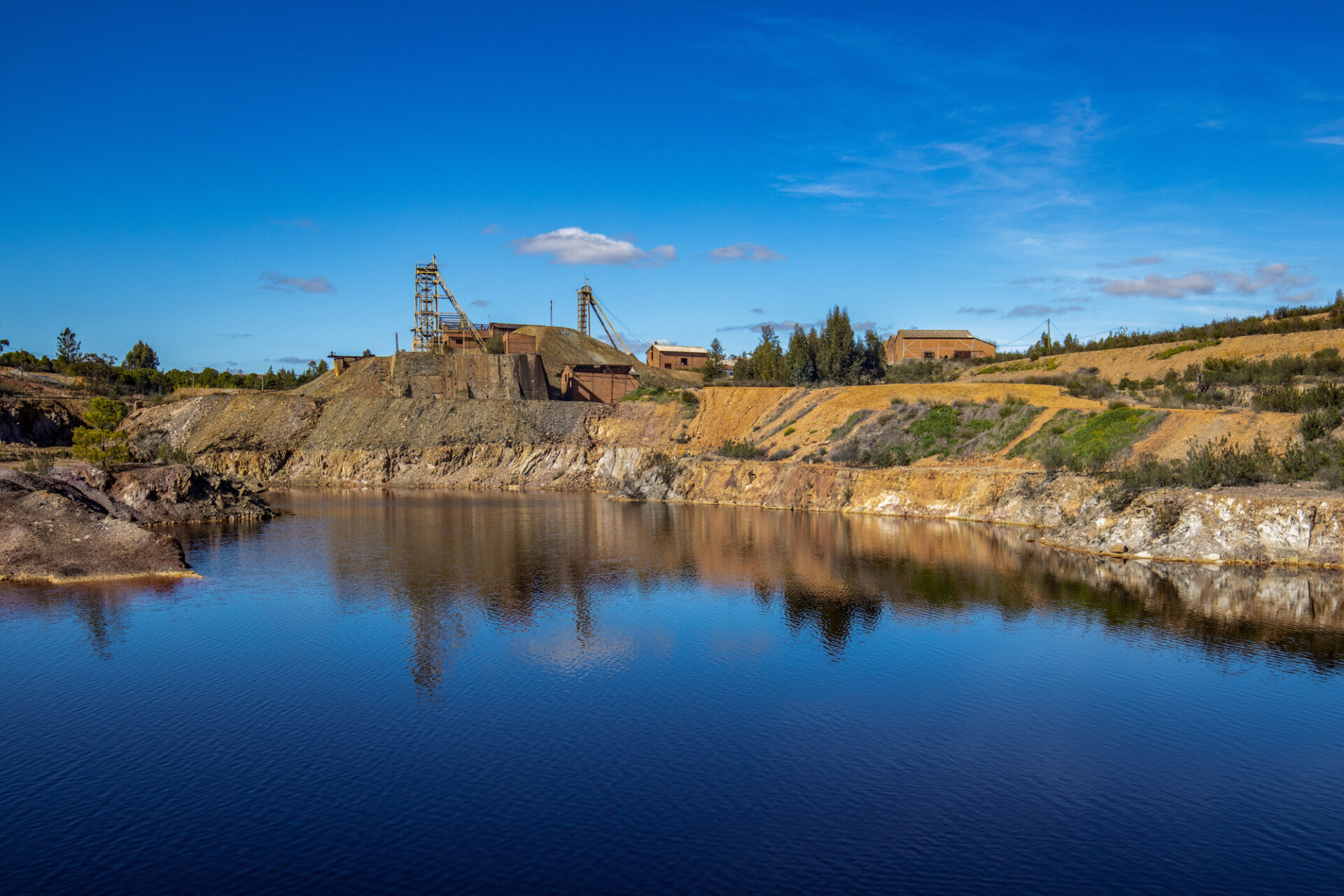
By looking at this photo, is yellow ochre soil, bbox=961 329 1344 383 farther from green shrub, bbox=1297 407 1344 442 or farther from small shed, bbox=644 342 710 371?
small shed, bbox=644 342 710 371

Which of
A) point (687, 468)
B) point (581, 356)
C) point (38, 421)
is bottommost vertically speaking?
point (687, 468)

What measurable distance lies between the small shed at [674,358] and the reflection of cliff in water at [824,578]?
7037cm

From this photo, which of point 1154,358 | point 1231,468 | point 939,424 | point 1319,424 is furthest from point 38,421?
point 1154,358

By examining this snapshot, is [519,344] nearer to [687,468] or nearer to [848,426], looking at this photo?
[687,468]

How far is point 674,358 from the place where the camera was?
377 ft

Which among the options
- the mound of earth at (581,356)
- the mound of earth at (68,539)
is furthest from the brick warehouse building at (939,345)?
the mound of earth at (68,539)

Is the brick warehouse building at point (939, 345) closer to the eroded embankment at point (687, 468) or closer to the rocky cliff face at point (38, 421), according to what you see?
the eroded embankment at point (687, 468)

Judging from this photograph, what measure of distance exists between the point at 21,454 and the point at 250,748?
1928 inches

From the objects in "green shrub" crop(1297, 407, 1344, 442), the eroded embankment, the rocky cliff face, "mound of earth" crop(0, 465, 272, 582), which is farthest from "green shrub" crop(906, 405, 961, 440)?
the rocky cliff face

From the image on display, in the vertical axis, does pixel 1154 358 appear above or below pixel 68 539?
above

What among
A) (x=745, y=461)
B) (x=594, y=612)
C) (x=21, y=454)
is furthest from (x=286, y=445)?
(x=594, y=612)

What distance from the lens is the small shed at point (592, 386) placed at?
9225 cm

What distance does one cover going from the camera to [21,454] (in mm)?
51906

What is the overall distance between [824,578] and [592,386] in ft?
217
